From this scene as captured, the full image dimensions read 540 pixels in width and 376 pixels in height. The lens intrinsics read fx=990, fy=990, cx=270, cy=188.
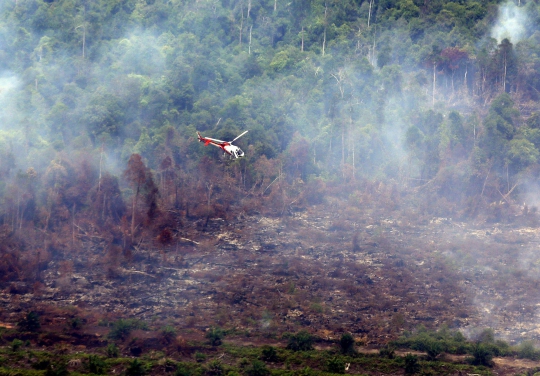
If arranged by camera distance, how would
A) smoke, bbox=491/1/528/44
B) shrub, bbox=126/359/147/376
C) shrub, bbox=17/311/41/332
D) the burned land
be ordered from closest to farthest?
1. shrub, bbox=126/359/147/376
2. shrub, bbox=17/311/41/332
3. the burned land
4. smoke, bbox=491/1/528/44

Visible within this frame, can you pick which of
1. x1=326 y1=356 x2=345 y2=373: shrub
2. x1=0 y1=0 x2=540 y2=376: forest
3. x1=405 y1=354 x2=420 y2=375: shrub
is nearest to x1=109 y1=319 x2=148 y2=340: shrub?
x1=0 y1=0 x2=540 y2=376: forest

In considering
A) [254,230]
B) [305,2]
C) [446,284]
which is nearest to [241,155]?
[254,230]

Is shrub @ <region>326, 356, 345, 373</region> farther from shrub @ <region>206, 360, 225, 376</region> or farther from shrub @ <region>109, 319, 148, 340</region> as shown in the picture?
shrub @ <region>109, 319, 148, 340</region>

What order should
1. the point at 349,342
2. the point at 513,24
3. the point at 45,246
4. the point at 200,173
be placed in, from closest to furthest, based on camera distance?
the point at 349,342, the point at 45,246, the point at 200,173, the point at 513,24

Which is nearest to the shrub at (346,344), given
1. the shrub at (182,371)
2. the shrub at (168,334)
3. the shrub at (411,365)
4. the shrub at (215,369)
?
the shrub at (411,365)

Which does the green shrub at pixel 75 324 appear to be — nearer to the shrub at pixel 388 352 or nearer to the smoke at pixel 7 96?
the shrub at pixel 388 352

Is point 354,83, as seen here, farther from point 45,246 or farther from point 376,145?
point 45,246

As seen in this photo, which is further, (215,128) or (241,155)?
(215,128)
